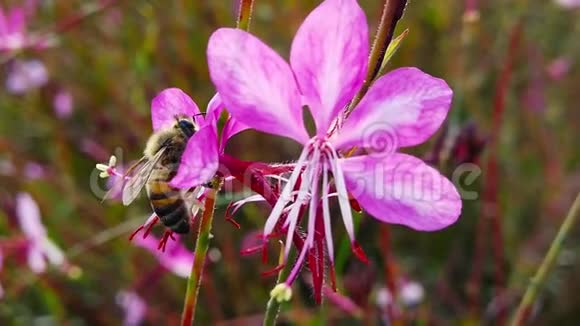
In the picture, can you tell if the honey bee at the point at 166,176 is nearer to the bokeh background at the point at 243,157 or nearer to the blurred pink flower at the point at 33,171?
the bokeh background at the point at 243,157

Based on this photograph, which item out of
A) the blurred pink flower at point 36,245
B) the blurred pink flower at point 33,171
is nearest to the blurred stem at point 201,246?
the blurred pink flower at point 36,245

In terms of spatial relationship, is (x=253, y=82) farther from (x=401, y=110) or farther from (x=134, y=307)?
(x=134, y=307)

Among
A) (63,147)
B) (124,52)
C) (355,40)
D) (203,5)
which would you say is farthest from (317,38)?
(124,52)

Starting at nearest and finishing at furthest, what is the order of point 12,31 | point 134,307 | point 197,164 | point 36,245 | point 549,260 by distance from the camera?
point 197,164
point 549,260
point 36,245
point 134,307
point 12,31

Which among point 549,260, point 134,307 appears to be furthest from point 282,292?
point 134,307

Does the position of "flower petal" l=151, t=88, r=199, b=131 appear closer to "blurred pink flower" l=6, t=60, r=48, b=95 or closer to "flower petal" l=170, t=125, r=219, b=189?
"flower petal" l=170, t=125, r=219, b=189

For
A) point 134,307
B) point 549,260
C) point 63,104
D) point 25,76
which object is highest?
point 549,260

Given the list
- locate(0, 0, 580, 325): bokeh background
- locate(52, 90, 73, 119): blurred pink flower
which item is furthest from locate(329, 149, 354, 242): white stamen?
locate(52, 90, 73, 119): blurred pink flower
